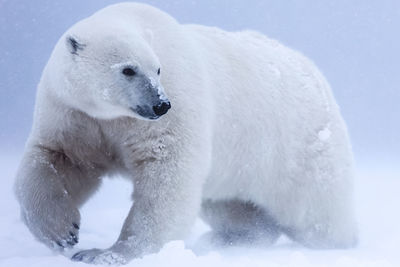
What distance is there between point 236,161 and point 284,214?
65cm

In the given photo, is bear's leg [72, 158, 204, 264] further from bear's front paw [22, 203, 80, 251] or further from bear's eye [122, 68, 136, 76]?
bear's eye [122, 68, 136, 76]

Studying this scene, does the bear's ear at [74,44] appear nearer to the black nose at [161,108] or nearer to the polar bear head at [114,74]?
the polar bear head at [114,74]

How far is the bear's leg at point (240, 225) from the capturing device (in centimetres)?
438

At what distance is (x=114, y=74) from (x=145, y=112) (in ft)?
0.78

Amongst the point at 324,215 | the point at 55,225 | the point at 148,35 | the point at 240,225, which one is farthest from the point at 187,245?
the point at 148,35

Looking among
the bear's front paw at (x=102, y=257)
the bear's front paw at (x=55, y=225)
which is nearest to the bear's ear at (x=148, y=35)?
the bear's front paw at (x=55, y=225)

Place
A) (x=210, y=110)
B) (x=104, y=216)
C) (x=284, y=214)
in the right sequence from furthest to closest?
(x=104, y=216) → (x=284, y=214) → (x=210, y=110)

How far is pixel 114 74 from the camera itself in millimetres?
2930

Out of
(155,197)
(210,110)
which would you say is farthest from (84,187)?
(210,110)

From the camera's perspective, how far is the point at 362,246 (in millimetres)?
4285

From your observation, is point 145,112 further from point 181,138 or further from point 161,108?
point 181,138

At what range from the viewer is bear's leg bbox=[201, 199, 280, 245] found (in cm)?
438

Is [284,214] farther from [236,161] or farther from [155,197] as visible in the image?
[155,197]

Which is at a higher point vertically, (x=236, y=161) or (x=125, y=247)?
(x=236, y=161)
